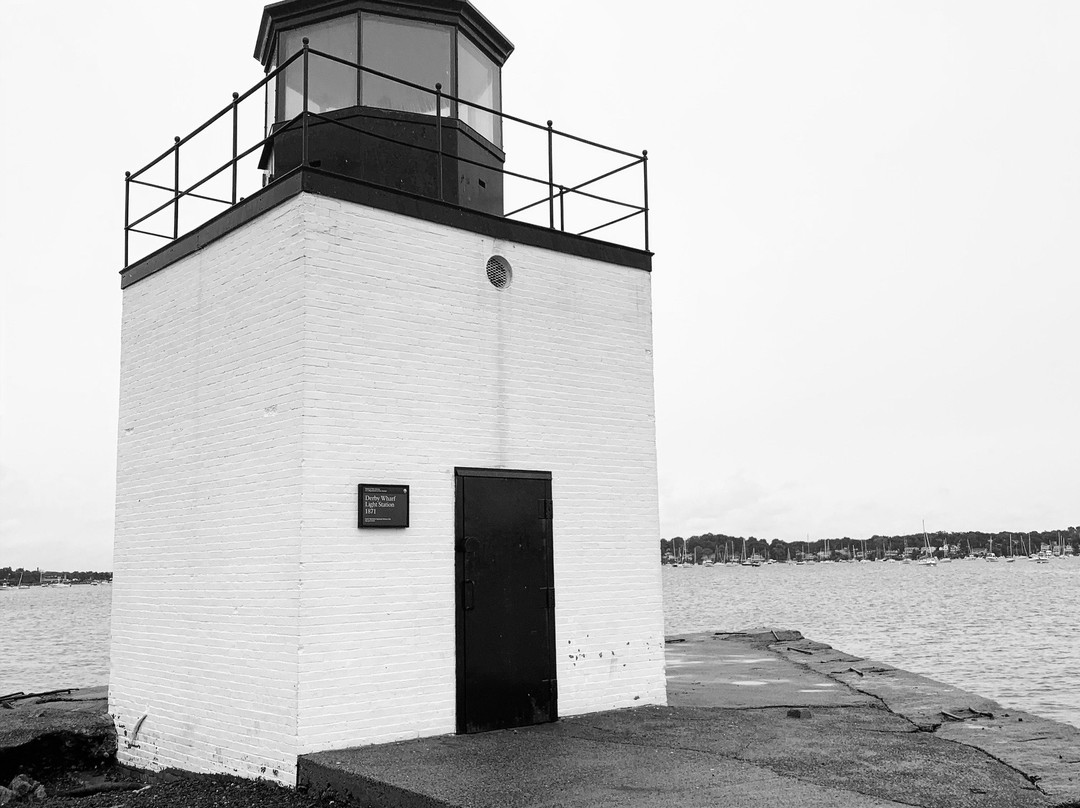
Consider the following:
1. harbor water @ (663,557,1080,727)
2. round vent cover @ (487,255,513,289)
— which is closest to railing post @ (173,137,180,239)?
round vent cover @ (487,255,513,289)

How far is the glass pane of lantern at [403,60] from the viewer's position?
918 cm

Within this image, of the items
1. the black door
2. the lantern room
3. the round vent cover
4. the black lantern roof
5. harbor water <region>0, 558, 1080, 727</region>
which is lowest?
harbor water <region>0, 558, 1080, 727</region>

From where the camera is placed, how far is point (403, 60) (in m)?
9.28

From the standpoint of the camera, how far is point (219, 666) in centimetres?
812

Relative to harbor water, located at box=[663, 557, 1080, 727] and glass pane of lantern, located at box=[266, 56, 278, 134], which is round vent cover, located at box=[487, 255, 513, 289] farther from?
harbor water, located at box=[663, 557, 1080, 727]

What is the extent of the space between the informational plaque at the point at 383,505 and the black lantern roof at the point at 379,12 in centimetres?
452

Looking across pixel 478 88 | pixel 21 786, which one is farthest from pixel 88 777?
pixel 478 88

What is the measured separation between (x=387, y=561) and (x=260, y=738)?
5.31 feet

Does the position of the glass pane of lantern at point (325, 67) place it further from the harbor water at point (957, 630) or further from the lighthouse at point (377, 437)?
the harbor water at point (957, 630)

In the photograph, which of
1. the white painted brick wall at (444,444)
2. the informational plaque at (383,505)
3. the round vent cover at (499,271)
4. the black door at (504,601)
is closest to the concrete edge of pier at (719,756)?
the black door at (504,601)

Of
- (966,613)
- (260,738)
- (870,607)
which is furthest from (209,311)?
(870,607)

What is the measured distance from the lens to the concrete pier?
237 inches

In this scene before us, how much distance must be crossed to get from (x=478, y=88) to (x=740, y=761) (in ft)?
21.8

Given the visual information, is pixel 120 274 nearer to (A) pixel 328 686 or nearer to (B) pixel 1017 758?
(A) pixel 328 686
